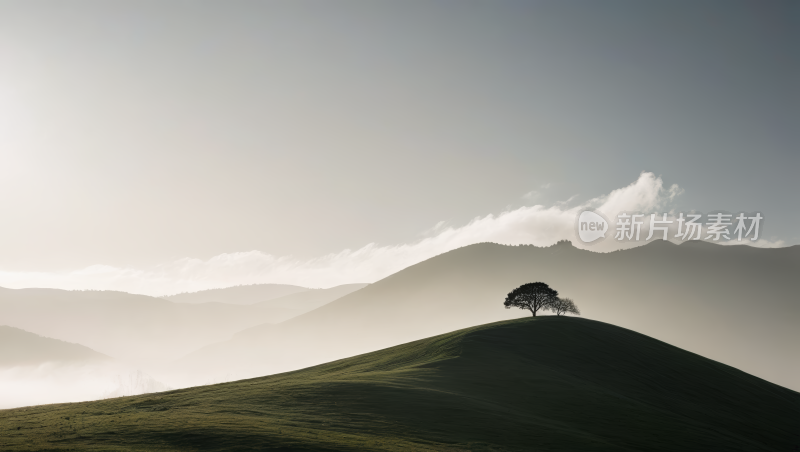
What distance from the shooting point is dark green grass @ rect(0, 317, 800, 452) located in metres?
34.2

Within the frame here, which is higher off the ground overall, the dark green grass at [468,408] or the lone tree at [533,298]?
the lone tree at [533,298]

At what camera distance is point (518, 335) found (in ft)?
237

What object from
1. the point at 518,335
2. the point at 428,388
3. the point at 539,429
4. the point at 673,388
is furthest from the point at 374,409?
the point at 673,388

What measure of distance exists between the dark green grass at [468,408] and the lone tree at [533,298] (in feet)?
66.6

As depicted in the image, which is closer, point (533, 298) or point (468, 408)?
point (468, 408)

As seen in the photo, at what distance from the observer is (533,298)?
318ft

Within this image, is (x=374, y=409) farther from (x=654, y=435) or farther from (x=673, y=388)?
(x=673, y=388)

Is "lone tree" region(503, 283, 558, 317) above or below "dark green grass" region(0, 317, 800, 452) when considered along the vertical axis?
above

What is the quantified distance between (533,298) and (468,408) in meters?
56.8

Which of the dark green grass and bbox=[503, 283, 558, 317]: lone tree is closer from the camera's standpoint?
the dark green grass

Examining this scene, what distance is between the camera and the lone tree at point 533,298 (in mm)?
96812

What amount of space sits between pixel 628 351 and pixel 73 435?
66.7 metres

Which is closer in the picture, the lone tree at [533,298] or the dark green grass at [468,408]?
the dark green grass at [468,408]

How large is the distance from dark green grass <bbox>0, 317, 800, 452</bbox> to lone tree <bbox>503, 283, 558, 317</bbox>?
2028 cm
